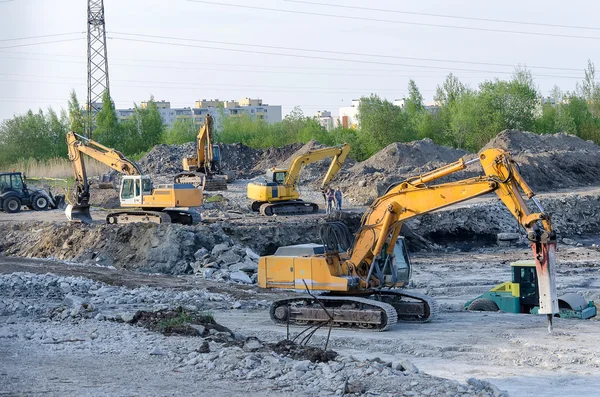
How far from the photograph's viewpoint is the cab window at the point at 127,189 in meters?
28.5

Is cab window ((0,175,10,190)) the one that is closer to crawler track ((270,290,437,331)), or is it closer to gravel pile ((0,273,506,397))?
gravel pile ((0,273,506,397))

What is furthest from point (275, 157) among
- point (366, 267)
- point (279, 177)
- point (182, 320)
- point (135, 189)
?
point (182, 320)

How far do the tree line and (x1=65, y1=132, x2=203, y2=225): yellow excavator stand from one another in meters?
29.9

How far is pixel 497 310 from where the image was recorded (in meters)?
18.4

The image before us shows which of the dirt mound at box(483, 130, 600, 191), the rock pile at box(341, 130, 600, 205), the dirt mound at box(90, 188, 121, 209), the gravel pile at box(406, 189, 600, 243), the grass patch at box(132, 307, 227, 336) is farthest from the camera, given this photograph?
the dirt mound at box(483, 130, 600, 191)

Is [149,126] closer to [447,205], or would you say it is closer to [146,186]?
[146,186]

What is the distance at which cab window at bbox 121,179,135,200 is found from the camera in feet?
93.6

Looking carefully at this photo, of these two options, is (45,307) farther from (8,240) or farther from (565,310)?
(8,240)

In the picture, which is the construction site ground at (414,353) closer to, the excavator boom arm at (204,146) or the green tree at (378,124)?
the excavator boom arm at (204,146)

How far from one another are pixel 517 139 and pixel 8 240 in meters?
36.3

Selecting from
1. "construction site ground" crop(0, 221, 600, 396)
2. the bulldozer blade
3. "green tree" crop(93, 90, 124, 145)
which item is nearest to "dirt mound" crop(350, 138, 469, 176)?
the bulldozer blade

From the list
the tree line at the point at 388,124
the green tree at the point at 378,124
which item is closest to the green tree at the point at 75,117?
the tree line at the point at 388,124

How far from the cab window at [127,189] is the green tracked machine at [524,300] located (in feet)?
45.8

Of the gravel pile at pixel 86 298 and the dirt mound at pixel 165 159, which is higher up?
the dirt mound at pixel 165 159
